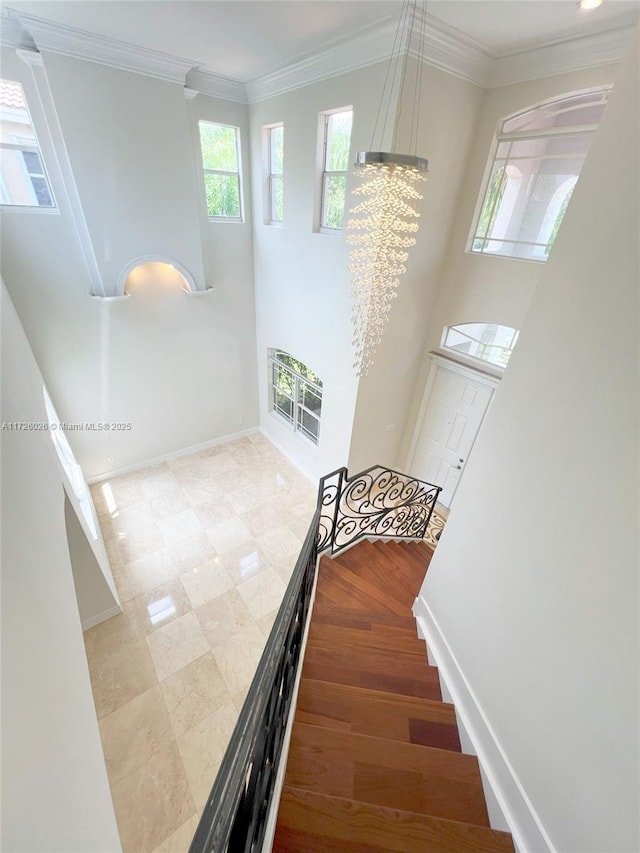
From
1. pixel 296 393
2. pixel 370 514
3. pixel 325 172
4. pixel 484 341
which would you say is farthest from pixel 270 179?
pixel 370 514

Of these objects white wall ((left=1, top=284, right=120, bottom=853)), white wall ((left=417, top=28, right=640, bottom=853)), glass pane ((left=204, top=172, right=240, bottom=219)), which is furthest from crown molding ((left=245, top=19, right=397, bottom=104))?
white wall ((left=1, top=284, right=120, bottom=853))

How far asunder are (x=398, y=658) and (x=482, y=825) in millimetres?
801

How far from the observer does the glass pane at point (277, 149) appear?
5.00 m

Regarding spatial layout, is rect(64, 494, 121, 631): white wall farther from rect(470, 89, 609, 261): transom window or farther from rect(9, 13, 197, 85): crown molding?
rect(470, 89, 609, 261): transom window

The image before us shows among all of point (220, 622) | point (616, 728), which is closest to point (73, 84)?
point (220, 622)

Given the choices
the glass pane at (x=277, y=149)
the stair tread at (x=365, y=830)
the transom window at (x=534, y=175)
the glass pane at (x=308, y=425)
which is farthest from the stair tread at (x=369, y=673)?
the glass pane at (x=277, y=149)

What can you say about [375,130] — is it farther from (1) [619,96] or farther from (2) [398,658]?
(2) [398,658]

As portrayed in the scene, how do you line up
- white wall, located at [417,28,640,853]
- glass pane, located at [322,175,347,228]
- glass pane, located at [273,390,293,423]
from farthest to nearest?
glass pane, located at [273,390,293,423], glass pane, located at [322,175,347,228], white wall, located at [417,28,640,853]

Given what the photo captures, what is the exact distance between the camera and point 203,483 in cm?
608

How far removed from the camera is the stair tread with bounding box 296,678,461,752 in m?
1.85

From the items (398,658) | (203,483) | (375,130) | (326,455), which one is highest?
(375,130)

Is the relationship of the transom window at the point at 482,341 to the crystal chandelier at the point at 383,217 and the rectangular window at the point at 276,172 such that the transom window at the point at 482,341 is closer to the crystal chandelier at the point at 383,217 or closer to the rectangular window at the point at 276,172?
the crystal chandelier at the point at 383,217

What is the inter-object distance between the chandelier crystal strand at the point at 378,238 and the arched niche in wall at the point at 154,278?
274 cm

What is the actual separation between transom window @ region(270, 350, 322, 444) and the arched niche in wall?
1880mm
